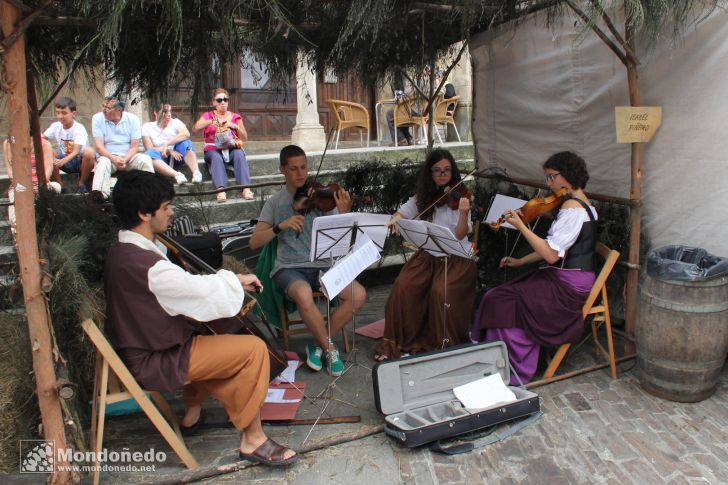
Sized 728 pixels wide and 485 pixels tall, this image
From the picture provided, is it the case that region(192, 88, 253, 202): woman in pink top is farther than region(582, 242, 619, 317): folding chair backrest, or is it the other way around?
region(192, 88, 253, 202): woman in pink top

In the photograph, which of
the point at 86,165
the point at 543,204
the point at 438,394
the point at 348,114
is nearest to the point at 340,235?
the point at 438,394

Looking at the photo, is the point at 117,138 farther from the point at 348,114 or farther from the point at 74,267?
the point at 74,267

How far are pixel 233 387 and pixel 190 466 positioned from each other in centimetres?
47

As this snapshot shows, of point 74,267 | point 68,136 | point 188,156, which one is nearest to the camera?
point 74,267

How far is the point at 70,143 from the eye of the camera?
694 cm

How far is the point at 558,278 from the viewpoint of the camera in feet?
12.4

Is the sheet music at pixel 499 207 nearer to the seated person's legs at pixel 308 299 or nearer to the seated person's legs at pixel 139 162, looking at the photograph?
the seated person's legs at pixel 308 299

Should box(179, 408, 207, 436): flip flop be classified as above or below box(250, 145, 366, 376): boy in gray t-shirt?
below

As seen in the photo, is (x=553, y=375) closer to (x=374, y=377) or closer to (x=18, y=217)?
(x=374, y=377)

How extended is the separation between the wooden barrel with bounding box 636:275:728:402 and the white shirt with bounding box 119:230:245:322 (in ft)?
7.82

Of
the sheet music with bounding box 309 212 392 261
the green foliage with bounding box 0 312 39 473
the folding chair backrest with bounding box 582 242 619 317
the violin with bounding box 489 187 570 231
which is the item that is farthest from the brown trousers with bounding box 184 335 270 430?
the folding chair backrest with bounding box 582 242 619 317

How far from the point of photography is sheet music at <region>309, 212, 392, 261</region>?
12.6 feet

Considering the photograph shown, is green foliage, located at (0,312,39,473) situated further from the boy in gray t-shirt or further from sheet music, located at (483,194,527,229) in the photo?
sheet music, located at (483,194,527,229)

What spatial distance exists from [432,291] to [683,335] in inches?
61.6
